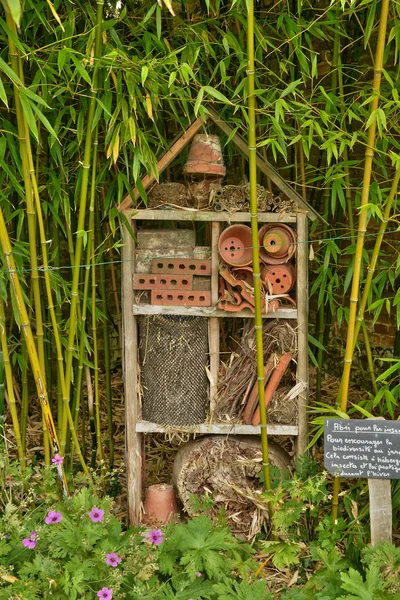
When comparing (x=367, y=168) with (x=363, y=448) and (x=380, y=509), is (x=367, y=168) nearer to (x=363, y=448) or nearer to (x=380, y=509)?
(x=363, y=448)

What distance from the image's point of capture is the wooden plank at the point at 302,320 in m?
2.79

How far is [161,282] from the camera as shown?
2836 millimetres

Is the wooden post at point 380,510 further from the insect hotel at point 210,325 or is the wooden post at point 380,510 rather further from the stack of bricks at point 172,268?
the stack of bricks at point 172,268

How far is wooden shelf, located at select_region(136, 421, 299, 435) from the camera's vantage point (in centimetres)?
285

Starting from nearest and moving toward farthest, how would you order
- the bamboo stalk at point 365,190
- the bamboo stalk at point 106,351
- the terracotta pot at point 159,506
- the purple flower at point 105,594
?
the purple flower at point 105,594, the bamboo stalk at point 365,190, the terracotta pot at point 159,506, the bamboo stalk at point 106,351

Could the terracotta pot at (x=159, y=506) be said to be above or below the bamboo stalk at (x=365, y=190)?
below

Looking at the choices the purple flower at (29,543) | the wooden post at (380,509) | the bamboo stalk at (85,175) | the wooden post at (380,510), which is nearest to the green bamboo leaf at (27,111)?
the bamboo stalk at (85,175)

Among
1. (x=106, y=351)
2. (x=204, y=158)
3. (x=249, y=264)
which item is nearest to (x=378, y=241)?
(x=249, y=264)

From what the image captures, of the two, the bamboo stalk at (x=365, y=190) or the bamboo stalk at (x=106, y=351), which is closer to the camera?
the bamboo stalk at (x=365, y=190)

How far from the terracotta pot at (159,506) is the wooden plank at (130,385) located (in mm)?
51

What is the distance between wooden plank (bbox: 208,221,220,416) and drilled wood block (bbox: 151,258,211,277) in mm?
32

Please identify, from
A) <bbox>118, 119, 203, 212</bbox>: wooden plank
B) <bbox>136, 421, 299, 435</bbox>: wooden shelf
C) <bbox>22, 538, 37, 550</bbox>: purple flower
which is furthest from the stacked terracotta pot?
<bbox>22, 538, 37, 550</bbox>: purple flower

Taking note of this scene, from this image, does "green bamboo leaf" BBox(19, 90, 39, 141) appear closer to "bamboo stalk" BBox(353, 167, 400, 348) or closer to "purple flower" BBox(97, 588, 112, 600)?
"bamboo stalk" BBox(353, 167, 400, 348)

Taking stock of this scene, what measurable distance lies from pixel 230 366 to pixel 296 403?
12.7 inches
